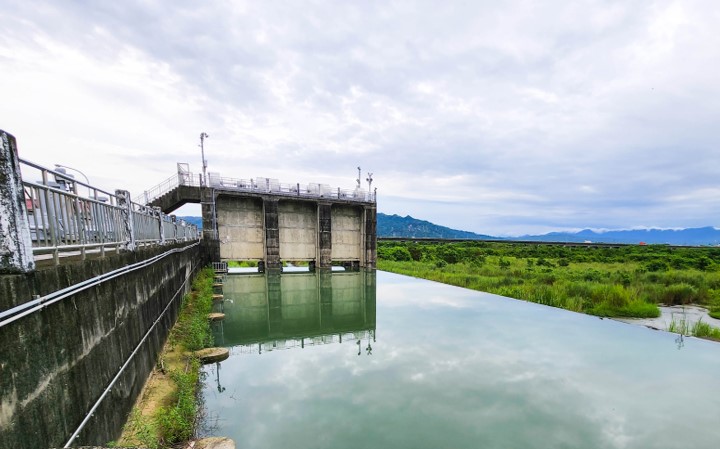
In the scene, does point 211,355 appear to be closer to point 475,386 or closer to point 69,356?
point 69,356

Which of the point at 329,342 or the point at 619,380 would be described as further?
→ the point at 329,342

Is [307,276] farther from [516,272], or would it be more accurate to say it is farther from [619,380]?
[619,380]

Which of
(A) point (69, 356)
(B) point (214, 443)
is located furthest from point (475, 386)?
(A) point (69, 356)

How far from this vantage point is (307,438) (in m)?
6.02

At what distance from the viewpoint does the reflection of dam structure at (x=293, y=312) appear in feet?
38.5

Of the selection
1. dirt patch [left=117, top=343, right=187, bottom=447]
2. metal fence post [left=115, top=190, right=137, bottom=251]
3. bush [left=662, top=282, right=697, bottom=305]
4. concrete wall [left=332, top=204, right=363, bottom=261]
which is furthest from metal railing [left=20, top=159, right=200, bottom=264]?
bush [left=662, top=282, right=697, bottom=305]

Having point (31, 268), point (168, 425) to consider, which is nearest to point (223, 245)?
point (168, 425)

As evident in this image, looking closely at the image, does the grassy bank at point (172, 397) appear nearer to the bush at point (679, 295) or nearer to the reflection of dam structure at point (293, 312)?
the reflection of dam structure at point (293, 312)

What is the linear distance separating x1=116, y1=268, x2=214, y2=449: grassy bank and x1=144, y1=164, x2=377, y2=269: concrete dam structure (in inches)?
643

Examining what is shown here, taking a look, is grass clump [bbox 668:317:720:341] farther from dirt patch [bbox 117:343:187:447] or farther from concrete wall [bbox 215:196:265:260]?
concrete wall [bbox 215:196:265:260]

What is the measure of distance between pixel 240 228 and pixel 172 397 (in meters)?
22.2

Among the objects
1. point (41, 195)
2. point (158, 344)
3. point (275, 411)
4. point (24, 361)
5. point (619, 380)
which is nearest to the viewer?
point (24, 361)

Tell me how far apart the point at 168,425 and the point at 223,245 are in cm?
2308

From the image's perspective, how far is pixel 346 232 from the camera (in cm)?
3169
